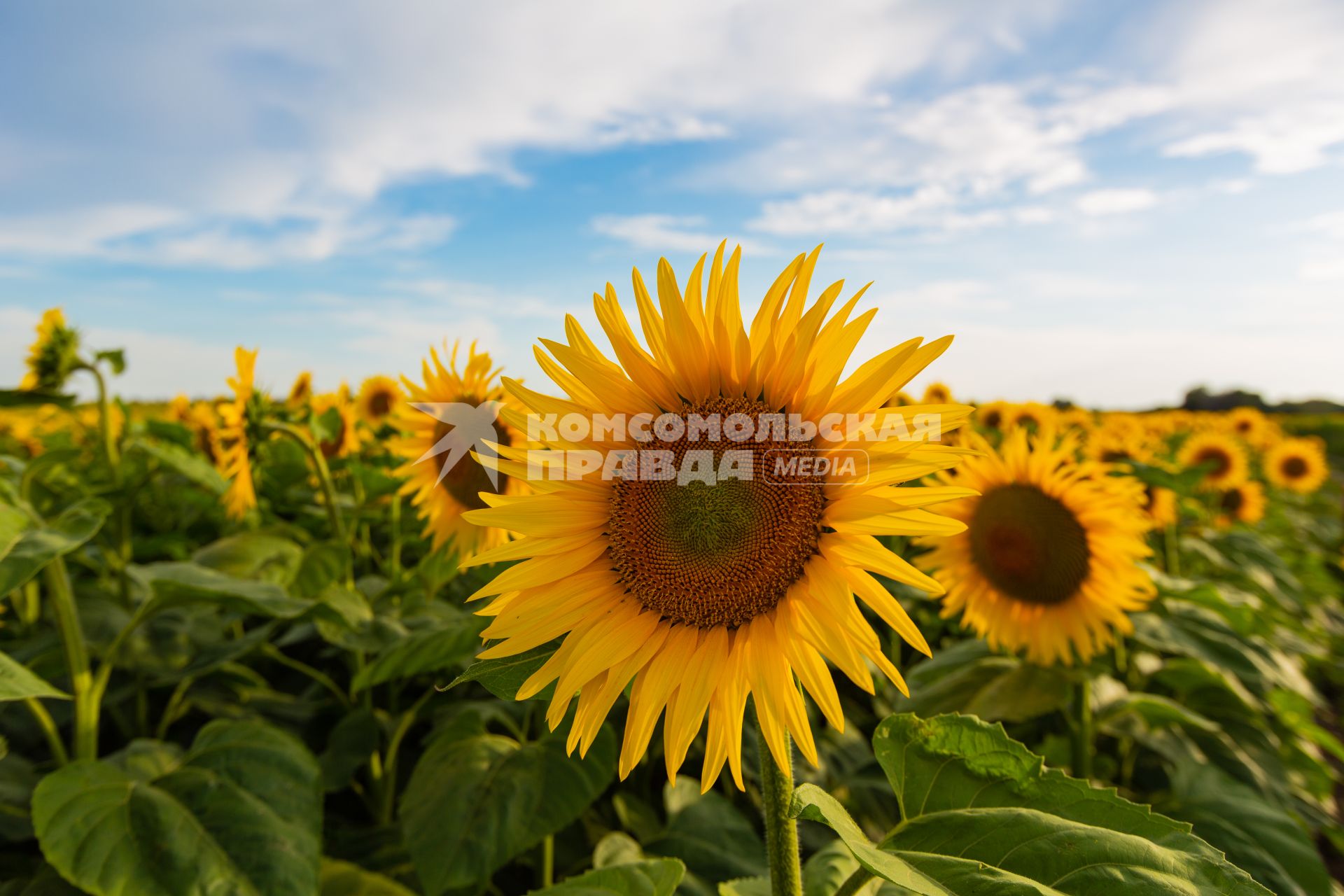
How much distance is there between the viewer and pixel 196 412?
620 centimetres

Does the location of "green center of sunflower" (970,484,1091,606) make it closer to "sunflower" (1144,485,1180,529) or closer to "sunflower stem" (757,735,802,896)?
"sunflower stem" (757,735,802,896)

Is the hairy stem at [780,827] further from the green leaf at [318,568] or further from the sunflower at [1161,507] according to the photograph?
the sunflower at [1161,507]

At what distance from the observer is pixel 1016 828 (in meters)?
1.24

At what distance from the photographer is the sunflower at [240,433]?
3.80m

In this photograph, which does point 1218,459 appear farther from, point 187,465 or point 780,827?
point 187,465

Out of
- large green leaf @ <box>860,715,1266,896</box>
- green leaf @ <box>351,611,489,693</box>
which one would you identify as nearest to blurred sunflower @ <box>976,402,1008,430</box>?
green leaf @ <box>351,611,489,693</box>

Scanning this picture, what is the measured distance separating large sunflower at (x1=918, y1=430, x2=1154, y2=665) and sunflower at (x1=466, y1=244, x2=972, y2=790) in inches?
66.3

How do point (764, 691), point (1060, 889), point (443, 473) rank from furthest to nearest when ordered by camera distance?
point (443, 473), point (764, 691), point (1060, 889)

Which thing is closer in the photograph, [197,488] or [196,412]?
[197,488]

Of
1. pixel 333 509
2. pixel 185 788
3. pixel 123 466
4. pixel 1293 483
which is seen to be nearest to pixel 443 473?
pixel 333 509

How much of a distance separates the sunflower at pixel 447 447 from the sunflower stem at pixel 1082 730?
86.3 inches

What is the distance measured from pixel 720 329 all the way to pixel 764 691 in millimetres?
634

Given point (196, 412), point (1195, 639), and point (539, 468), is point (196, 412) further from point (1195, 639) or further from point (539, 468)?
point (1195, 639)

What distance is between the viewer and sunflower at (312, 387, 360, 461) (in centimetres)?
461
